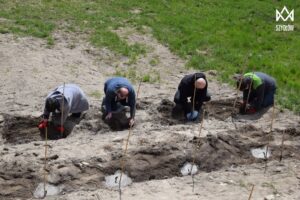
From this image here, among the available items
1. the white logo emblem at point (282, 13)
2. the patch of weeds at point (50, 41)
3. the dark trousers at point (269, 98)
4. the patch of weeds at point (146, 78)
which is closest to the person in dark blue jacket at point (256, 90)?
the dark trousers at point (269, 98)

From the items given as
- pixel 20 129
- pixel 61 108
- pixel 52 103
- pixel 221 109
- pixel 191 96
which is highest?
pixel 52 103

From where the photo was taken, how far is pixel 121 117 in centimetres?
1018

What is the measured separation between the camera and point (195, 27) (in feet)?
50.7

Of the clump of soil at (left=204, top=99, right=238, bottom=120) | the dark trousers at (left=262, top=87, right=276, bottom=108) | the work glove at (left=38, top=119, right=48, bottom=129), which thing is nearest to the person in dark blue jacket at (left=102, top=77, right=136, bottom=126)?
the work glove at (left=38, top=119, right=48, bottom=129)

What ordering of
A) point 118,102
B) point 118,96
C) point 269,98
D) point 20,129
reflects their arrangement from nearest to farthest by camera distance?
point 118,96 < point 20,129 < point 118,102 < point 269,98

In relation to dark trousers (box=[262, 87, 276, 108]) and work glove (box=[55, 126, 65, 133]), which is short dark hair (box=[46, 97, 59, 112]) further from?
dark trousers (box=[262, 87, 276, 108])

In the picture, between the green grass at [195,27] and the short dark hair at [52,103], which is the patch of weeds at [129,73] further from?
the short dark hair at [52,103]

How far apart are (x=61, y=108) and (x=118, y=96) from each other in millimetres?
1138

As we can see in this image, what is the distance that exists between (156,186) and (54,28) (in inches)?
307

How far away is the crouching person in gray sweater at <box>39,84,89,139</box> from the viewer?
30.0 ft

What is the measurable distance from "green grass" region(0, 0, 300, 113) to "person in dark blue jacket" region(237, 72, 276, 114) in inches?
24.8

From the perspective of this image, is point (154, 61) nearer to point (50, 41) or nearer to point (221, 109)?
point (221, 109)

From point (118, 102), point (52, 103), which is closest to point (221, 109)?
point (118, 102)

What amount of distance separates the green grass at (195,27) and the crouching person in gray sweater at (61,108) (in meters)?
3.61
